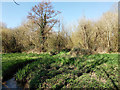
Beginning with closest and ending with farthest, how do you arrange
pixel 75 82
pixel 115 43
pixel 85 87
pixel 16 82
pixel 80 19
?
pixel 85 87, pixel 75 82, pixel 16 82, pixel 115 43, pixel 80 19

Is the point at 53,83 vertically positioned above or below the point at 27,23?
below

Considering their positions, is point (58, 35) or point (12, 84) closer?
point (12, 84)

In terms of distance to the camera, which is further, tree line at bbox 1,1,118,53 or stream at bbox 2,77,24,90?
tree line at bbox 1,1,118,53

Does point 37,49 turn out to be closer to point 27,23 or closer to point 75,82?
point 27,23

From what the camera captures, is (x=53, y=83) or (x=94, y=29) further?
(x=94, y=29)

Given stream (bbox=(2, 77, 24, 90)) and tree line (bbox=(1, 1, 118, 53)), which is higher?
tree line (bbox=(1, 1, 118, 53))

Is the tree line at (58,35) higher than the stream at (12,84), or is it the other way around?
the tree line at (58,35)

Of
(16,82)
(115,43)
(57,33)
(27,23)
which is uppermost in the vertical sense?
(27,23)

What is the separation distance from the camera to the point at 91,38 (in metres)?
10.4

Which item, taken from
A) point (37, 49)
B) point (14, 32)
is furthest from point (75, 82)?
point (14, 32)

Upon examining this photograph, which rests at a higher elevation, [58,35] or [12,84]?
[58,35]

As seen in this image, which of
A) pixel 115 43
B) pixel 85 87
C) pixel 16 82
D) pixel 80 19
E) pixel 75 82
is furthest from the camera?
pixel 80 19

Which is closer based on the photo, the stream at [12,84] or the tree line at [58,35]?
the stream at [12,84]

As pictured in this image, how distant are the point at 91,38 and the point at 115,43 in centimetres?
220
